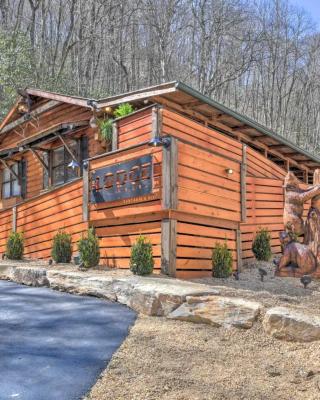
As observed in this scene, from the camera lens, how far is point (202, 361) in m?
4.16

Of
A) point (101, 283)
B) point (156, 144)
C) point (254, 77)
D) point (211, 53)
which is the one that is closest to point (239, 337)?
point (101, 283)

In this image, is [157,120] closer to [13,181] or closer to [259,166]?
[259,166]

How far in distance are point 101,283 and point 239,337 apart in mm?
2459

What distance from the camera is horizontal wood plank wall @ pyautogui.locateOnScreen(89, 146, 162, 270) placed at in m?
7.42

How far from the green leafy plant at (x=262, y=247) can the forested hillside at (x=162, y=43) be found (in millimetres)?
14699

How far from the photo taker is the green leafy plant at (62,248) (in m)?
9.23

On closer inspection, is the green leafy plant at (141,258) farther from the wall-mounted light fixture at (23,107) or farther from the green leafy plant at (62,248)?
the wall-mounted light fixture at (23,107)

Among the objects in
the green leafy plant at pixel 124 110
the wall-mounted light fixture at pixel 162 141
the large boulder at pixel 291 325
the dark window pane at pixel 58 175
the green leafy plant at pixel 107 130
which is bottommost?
the large boulder at pixel 291 325

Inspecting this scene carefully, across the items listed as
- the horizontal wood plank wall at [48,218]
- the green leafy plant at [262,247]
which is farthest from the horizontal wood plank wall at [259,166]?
the horizontal wood plank wall at [48,218]

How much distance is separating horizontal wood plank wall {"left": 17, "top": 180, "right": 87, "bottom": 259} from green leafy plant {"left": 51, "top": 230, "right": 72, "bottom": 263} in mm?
199

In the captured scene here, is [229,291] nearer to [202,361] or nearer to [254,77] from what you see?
[202,361]

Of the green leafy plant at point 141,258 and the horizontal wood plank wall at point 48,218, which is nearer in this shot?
the green leafy plant at point 141,258

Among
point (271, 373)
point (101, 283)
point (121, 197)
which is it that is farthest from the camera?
point (121, 197)

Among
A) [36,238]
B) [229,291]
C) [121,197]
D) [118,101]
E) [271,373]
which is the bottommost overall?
[271,373]
